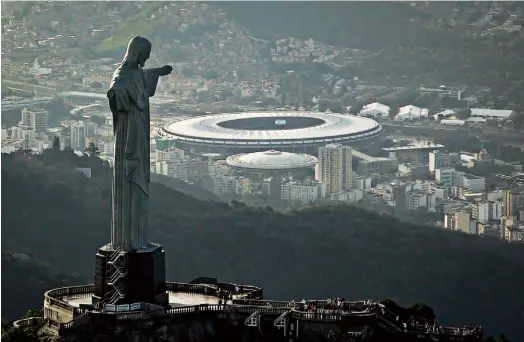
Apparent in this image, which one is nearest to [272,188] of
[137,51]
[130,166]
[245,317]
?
[245,317]

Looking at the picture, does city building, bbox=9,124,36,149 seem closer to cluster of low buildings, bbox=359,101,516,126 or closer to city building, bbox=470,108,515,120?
cluster of low buildings, bbox=359,101,516,126

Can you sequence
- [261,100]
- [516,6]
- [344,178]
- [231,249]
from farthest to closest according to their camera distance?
[261,100] < [516,6] < [344,178] < [231,249]

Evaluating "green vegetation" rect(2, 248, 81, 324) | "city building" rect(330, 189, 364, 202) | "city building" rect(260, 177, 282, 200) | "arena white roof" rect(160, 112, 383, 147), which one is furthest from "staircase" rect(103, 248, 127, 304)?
"arena white roof" rect(160, 112, 383, 147)

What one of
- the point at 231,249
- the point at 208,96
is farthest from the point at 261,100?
the point at 231,249

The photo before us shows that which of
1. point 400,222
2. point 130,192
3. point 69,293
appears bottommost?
point 400,222

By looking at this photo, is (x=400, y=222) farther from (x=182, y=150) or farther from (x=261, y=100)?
(x=261, y=100)

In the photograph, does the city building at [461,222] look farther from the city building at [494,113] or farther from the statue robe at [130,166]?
the statue robe at [130,166]

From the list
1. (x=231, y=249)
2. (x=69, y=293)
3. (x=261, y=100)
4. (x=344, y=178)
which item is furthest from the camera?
(x=261, y=100)
